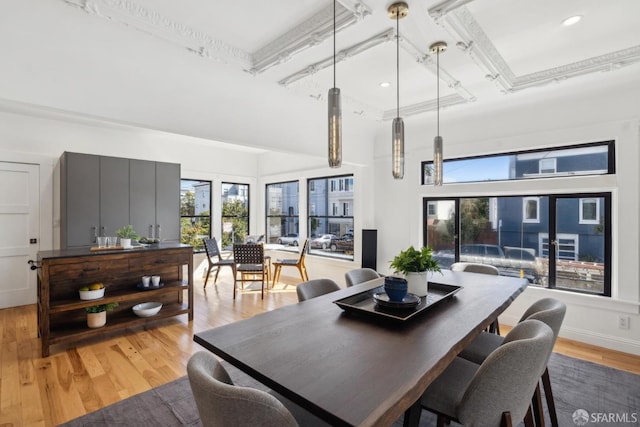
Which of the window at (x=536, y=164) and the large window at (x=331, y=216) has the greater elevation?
the window at (x=536, y=164)

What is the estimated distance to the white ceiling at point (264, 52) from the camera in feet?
6.73

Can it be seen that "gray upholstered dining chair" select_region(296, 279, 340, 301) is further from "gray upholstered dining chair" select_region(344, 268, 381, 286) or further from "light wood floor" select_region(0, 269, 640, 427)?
"light wood floor" select_region(0, 269, 640, 427)

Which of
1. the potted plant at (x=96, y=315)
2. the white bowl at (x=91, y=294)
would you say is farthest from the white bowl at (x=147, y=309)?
the white bowl at (x=91, y=294)

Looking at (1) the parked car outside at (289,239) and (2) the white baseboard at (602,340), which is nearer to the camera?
(2) the white baseboard at (602,340)

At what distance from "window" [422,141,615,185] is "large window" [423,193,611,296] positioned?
0.28 metres

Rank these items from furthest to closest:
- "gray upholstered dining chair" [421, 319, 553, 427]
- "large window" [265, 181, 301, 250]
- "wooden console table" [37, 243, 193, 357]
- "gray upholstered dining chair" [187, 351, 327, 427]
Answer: "large window" [265, 181, 301, 250] → "wooden console table" [37, 243, 193, 357] → "gray upholstered dining chair" [421, 319, 553, 427] → "gray upholstered dining chair" [187, 351, 327, 427]

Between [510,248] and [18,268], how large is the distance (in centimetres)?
701

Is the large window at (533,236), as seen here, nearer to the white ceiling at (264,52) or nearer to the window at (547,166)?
the window at (547,166)

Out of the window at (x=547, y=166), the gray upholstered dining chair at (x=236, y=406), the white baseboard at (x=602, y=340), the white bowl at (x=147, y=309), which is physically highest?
the window at (x=547, y=166)

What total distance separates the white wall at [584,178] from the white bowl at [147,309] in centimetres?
405

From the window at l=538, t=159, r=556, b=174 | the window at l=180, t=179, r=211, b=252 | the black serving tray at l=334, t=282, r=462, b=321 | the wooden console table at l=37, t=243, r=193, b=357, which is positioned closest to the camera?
the black serving tray at l=334, t=282, r=462, b=321

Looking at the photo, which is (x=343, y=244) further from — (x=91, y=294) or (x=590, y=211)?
(x=91, y=294)

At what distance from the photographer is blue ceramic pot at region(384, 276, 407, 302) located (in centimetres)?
195

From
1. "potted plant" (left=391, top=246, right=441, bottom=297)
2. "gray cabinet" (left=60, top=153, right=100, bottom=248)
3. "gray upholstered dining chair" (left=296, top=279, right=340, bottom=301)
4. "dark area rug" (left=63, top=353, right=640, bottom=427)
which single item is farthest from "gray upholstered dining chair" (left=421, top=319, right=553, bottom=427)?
"gray cabinet" (left=60, top=153, right=100, bottom=248)
